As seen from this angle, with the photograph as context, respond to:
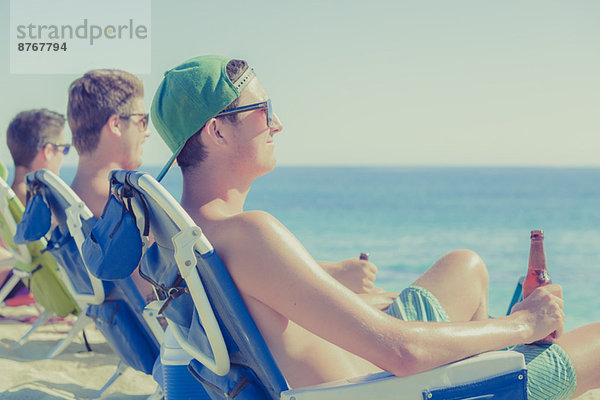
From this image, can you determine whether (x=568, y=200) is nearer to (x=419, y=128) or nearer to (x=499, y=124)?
(x=499, y=124)

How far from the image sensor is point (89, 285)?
11.9 feet

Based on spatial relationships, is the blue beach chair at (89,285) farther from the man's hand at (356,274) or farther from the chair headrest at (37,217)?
the man's hand at (356,274)

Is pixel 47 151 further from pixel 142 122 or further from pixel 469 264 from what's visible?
pixel 469 264

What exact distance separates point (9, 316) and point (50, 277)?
4.74 feet

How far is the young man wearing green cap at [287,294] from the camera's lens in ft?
6.51

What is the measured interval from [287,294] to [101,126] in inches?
97.2

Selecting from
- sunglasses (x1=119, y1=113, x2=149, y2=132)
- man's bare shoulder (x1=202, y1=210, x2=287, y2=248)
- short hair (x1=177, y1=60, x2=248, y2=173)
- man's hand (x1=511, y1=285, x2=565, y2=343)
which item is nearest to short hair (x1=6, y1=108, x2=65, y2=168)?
sunglasses (x1=119, y1=113, x2=149, y2=132)

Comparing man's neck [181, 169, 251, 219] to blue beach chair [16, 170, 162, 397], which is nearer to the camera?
man's neck [181, 169, 251, 219]

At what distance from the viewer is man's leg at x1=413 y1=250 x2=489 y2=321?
2.91 meters

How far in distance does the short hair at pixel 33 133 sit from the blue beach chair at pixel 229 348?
12.6 ft

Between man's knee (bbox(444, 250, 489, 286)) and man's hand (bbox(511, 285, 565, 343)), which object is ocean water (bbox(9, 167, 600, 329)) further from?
man's hand (bbox(511, 285, 565, 343))

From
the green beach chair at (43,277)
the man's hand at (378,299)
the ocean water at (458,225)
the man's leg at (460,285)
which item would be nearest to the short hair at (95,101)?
the green beach chair at (43,277)

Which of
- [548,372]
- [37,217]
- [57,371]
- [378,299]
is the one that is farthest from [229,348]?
[57,371]

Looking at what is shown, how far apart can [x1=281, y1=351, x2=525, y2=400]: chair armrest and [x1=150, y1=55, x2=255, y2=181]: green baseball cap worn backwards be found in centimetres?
88
